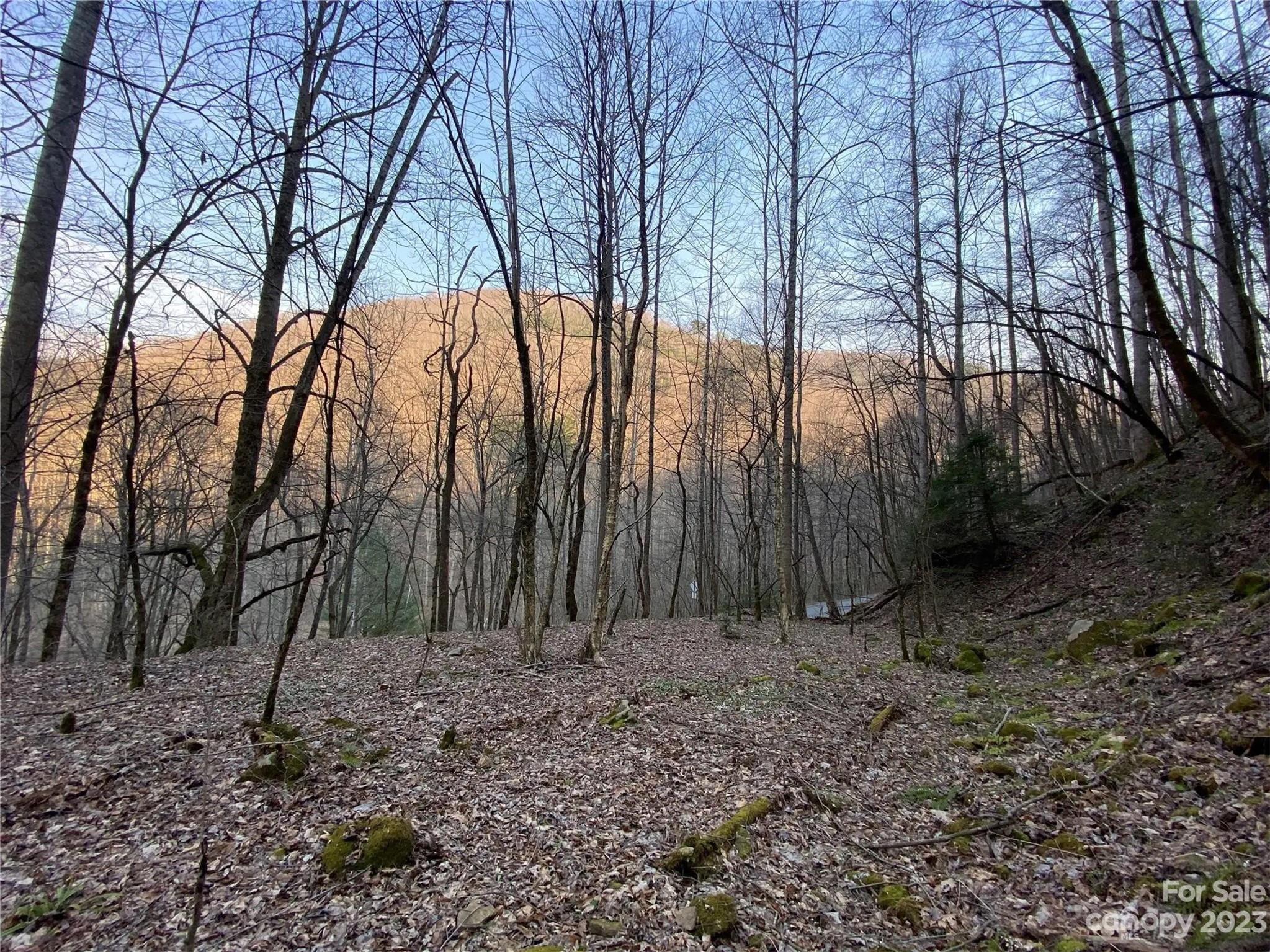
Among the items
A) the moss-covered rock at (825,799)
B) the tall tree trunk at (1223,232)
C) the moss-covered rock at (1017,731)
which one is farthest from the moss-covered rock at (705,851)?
the tall tree trunk at (1223,232)

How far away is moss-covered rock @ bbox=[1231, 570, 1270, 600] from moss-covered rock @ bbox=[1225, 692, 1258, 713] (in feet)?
8.66

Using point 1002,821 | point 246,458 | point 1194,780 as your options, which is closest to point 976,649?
point 1194,780

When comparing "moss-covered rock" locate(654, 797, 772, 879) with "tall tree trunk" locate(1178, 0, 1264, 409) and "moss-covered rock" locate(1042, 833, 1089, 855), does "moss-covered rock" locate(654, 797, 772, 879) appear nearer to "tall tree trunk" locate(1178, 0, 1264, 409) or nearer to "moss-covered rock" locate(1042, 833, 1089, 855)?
"moss-covered rock" locate(1042, 833, 1089, 855)

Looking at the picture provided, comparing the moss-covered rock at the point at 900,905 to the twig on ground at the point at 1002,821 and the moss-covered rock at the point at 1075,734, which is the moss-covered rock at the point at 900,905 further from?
the moss-covered rock at the point at 1075,734

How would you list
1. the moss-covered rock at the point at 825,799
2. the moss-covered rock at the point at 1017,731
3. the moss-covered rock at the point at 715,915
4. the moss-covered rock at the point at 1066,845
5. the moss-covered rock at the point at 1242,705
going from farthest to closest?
the moss-covered rock at the point at 1017,731, the moss-covered rock at the point at 1242,705, the moss-covered rock at the point at 825,799, the moss-covered rock at the point at 1066,845, the moss-covered rock at the point at 715,915

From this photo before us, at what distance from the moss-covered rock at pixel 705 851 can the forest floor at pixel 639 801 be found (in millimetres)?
66

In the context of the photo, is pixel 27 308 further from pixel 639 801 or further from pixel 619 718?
pixel 639 801

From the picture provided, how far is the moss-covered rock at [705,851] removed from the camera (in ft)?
9.73

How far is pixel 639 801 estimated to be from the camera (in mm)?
3689

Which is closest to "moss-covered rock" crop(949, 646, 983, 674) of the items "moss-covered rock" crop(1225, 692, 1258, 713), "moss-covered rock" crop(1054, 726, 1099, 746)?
"moss-covered rock" crop(1054, 726, 1099, 746)

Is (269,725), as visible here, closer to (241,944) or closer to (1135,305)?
(241,944)

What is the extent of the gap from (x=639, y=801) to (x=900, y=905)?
156 cm

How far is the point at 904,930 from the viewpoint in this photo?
8.71 ft

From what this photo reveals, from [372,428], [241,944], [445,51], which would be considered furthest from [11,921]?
[372,428]
